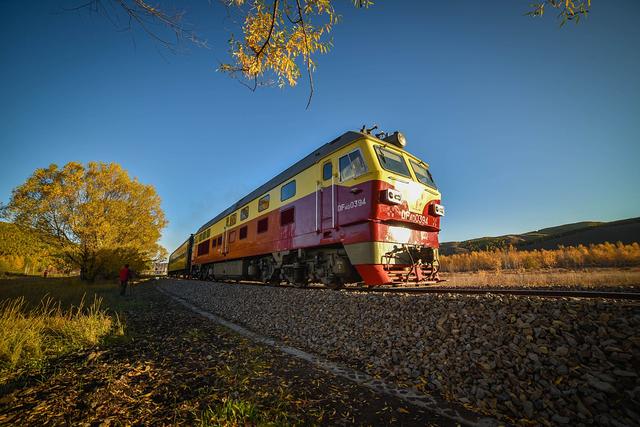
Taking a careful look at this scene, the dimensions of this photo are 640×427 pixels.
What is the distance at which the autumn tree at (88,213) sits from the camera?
17.7 meters

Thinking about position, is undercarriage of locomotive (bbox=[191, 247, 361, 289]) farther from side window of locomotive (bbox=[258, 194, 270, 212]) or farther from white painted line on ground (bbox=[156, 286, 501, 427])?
white painted line on ground (bbox=[156, 286, 501, 427])

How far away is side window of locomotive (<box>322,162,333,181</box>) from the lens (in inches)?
290

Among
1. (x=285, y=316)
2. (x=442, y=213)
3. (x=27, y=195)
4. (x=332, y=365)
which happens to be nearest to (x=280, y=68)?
(x=332, y=365)

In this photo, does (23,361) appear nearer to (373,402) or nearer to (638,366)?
(373,402)

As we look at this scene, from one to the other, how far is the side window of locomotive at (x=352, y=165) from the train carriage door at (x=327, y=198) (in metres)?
0.38

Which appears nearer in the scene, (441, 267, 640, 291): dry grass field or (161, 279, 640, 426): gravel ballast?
(161, 279, 640, 426): gravel ballast

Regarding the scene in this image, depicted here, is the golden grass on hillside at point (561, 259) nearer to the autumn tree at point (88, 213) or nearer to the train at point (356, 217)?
the train at point (356, 217)

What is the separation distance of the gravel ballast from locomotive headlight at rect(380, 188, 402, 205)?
2.39 metres

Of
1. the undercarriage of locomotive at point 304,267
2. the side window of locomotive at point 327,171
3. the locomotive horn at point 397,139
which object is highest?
the locomotive horn at point 397,139

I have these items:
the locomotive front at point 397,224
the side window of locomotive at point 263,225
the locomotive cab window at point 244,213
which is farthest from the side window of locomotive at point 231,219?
the locomotive front at point 397,224

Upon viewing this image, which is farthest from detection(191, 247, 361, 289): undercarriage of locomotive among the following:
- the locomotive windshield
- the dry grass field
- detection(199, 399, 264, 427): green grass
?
the dry grass field

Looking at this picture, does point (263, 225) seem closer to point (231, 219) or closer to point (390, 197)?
point (231, 219)

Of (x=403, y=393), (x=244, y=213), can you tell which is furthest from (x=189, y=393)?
(x=244, y=213)

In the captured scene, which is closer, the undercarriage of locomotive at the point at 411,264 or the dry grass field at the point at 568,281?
the undercarriage of locomotive at the point at 411,264
